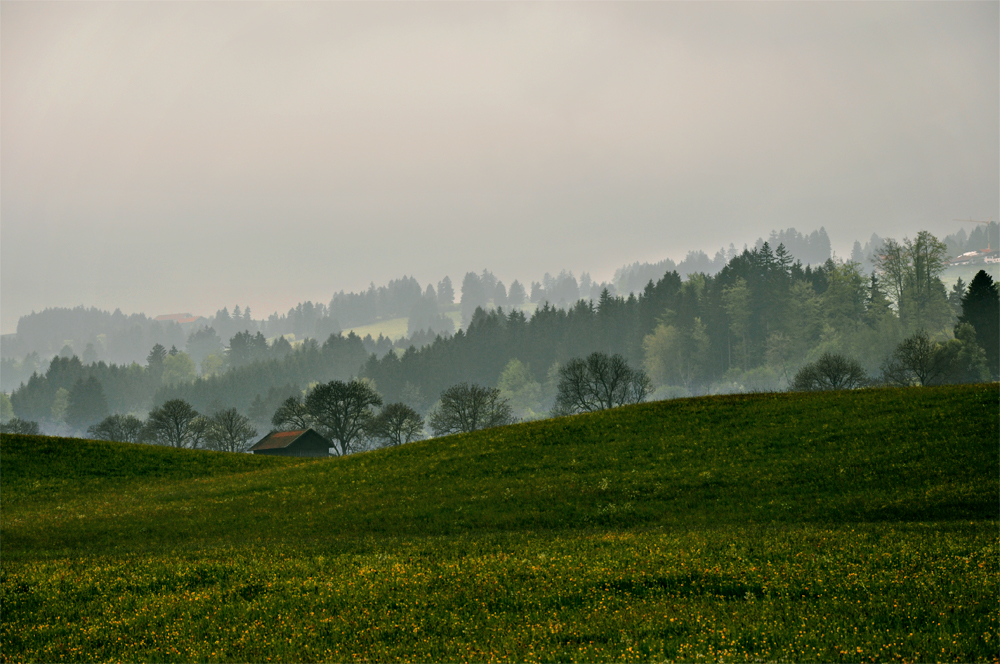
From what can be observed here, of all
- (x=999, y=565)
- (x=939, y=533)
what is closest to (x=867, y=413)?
(x=939, y=533)

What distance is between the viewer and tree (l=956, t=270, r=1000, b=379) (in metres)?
124

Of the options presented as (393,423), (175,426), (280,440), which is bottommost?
(280,440)

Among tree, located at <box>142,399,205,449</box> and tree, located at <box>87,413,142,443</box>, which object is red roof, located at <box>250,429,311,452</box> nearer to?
tree, located at <box>142,399,205,449</box>

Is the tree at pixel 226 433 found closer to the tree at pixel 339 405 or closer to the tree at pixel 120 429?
the tree at pixel 120 429

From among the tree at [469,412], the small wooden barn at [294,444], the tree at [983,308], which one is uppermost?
the tree at [983,308]

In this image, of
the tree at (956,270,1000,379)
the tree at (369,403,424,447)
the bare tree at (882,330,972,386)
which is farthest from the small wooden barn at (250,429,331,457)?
the tree at (956,270,1000,379)

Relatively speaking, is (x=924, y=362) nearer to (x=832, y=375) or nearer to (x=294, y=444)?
(x=832, y=375)

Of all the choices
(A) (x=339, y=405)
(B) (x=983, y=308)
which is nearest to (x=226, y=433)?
(A) (x=339, y=405)

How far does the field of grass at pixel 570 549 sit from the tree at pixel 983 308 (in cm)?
10452

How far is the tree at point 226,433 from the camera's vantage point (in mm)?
146500

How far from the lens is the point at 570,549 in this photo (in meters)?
18.6

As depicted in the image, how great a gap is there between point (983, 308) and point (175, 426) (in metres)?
174

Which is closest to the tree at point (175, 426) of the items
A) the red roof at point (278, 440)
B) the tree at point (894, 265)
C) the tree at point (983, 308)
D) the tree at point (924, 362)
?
the red roof at point (278, 440)

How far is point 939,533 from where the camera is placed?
61.9 feet
